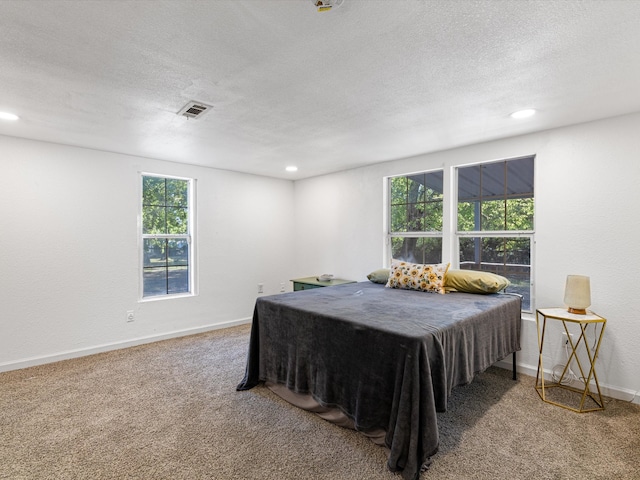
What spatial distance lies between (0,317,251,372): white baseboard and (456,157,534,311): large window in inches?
134

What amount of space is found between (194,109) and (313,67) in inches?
42.5

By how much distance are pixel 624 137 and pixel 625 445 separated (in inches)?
87.4

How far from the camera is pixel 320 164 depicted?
14.5ft

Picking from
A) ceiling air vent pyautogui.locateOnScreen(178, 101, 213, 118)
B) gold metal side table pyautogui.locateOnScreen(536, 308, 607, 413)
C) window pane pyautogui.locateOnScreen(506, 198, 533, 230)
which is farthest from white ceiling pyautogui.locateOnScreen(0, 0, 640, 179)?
gold metal side table pyautogui.locateOnScreen(536, 308, 607, 413)

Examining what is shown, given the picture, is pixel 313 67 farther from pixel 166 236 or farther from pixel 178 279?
pixel 178 279

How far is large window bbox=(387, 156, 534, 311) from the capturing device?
127 inches

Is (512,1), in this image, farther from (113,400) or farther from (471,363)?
(113,400)

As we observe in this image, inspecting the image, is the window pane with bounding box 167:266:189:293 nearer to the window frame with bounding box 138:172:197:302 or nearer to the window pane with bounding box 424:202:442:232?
the window frame with bounding box 138:172:197:302

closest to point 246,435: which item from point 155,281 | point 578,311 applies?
point 578,311

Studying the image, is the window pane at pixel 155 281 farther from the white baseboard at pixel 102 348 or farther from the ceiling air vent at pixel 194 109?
the ceiling air vent at pixel 194 109

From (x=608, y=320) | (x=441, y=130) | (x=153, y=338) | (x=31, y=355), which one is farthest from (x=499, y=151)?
(x=31, y=355)

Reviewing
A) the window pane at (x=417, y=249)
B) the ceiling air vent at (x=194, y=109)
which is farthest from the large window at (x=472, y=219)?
the ceiling air vent at (x=194, y=109)

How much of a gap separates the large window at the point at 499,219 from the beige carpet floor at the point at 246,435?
41.4 inches

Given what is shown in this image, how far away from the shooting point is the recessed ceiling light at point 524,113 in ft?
8.32
